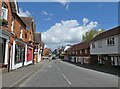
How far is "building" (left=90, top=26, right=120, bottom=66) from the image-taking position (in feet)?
95.7

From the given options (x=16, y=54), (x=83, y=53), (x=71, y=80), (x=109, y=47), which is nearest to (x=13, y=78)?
(x=71, y=80)

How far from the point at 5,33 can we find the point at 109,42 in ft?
64.6

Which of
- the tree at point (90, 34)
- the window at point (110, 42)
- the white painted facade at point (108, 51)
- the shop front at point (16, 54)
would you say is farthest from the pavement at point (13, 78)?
the tree at point (90, 34)

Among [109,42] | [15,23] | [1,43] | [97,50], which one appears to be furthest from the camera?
[97,50]

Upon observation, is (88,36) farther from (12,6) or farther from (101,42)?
(12,6)

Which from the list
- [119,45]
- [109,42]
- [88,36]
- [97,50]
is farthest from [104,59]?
[88,36]

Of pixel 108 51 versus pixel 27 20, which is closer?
pixel 108 51

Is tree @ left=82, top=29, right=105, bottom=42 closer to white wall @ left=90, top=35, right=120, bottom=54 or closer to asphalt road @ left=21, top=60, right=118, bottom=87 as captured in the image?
white wall @ left=90, top=35, right=120, bottom=54

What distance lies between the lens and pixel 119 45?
28.1 m

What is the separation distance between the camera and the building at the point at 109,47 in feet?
95.7

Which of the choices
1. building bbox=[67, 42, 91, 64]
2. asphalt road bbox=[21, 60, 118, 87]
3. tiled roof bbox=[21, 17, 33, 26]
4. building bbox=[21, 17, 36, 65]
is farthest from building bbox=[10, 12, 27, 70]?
building bbox=[67, 42, 91, 64]

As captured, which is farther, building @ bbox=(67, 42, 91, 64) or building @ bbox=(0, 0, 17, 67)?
building @ bbox=(67, 42, 91, 64)

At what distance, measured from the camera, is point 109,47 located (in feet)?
103

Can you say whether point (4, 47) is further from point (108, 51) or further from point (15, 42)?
point (108, 51)
